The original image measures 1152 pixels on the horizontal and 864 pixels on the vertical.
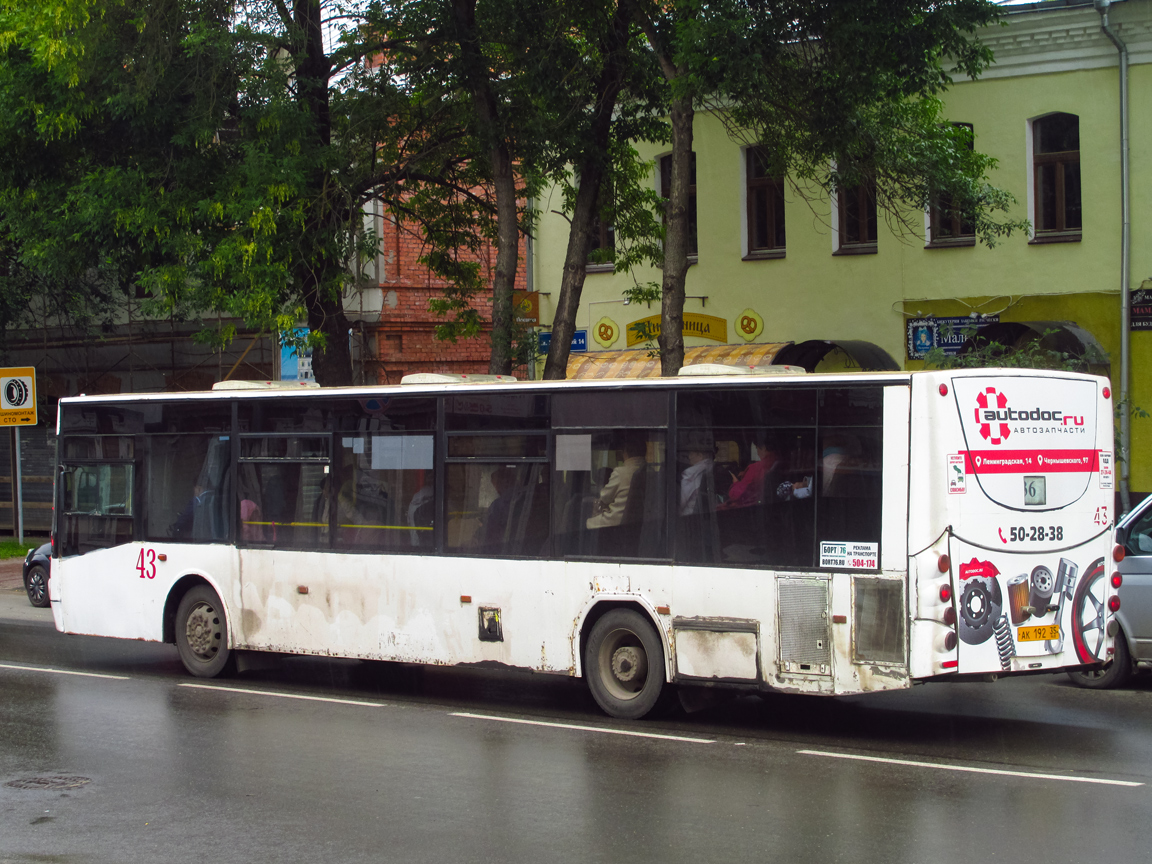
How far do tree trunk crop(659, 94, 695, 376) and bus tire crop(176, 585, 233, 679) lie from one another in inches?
227

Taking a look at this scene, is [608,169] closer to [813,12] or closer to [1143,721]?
[813,12]

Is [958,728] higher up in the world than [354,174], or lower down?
lower down

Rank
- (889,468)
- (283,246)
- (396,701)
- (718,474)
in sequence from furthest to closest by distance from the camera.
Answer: (283,246) → (396,701) → (718,474) → (889,468)

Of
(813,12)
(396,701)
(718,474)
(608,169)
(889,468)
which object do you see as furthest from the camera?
(608,169)

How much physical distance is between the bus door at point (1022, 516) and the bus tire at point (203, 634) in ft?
22.6

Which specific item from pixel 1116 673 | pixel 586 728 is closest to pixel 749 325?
pixel 1116 673

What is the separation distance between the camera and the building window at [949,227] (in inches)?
761

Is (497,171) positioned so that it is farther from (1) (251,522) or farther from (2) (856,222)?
(1) (251,522)

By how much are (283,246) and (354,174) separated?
1610 millimetres

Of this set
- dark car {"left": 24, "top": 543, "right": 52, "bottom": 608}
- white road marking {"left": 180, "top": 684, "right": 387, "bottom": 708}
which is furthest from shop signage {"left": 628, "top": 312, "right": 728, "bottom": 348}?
white road marking {"left": 180, "top": 684, "right": 387, "bottom": 708}

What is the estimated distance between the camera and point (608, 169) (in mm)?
18359

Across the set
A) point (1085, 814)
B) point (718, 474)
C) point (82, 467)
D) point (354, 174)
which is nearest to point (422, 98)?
point (354, 174)

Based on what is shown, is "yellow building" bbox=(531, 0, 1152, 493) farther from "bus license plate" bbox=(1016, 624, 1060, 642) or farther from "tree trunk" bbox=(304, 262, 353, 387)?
"bus license plate" bbox=(1016, 624, 1060, 642)

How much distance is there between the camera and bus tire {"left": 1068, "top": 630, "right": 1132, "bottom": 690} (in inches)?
446
